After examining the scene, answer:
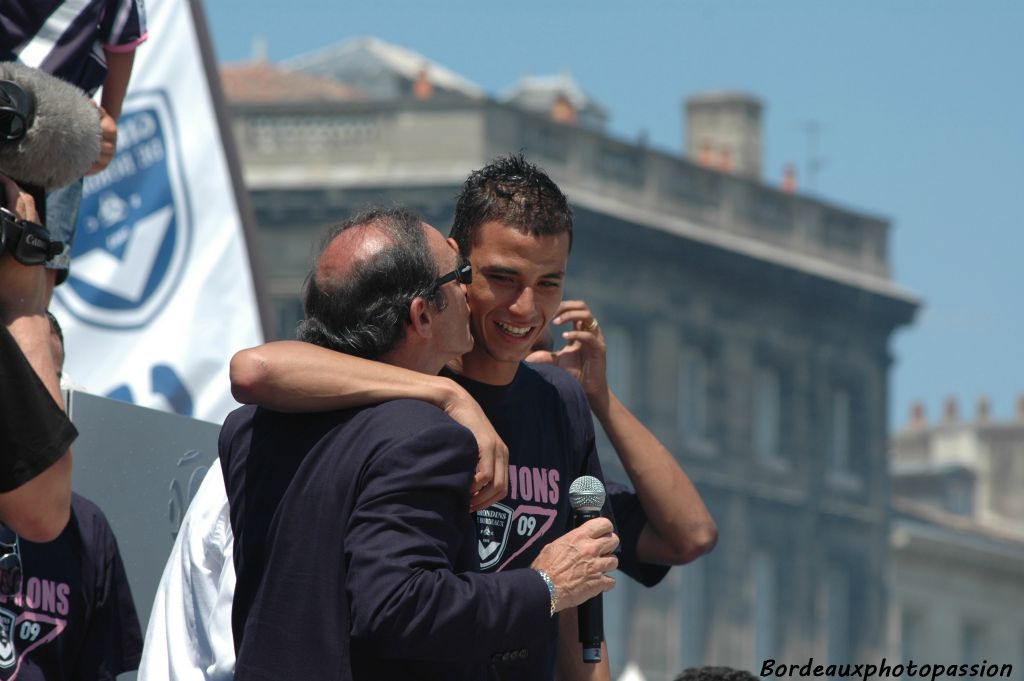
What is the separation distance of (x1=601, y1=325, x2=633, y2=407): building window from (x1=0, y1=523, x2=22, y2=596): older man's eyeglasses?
3720cm

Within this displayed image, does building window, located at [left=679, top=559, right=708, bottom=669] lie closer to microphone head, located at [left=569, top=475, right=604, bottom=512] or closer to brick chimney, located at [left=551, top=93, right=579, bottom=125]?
brick chimney, located at [left=551, top=93, right=579, bottom=125]

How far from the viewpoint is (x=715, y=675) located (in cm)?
506

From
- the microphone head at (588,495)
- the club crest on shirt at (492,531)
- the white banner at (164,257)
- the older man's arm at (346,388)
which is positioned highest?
the white banner at (164,257)

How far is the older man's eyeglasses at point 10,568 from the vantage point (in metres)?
4.84

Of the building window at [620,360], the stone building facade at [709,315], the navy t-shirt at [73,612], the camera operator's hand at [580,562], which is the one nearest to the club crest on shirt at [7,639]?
the navy t-shirt at [73,612]

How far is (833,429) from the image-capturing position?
49.1 meters

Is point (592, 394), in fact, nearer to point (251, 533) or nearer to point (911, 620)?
point (251, 533)

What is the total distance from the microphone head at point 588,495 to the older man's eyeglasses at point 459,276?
1.33 feet

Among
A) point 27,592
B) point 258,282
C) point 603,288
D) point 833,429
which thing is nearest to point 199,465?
point 27,592

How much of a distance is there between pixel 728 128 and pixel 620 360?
9.38 meters

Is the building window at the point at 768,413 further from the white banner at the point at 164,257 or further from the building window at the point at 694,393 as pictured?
the white banner at the point at 164,257

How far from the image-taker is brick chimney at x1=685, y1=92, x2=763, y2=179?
50938 mm

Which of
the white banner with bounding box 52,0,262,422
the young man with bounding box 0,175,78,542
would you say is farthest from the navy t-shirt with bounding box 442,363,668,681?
the white banner with bounding box 52,0,262,422

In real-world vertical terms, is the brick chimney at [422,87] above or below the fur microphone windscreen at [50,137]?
above
